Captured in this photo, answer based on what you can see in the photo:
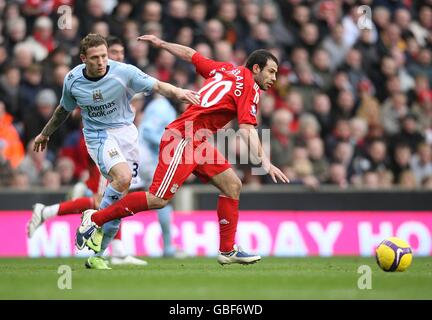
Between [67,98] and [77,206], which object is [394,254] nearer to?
[67,98]

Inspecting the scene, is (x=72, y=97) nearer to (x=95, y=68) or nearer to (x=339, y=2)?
(x=95, y=68)

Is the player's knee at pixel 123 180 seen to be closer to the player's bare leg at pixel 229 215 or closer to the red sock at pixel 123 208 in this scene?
the red sock at pixel 123 208

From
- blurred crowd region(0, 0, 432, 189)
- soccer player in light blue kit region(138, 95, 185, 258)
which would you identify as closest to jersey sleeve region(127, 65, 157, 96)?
soccer player in light blue kit region(138, 95, 185, 258)

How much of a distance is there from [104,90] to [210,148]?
1228 millimetres

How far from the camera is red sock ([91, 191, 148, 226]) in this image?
10289 mm

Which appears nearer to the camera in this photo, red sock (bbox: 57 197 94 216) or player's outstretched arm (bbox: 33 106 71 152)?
player's outstretched arm (bbox: 33 106 71 152)

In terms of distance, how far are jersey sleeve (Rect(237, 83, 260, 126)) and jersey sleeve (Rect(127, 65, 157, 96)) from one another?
90cm

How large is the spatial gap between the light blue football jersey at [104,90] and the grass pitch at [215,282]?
5.32ft

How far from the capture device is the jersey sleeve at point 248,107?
33.8 ft

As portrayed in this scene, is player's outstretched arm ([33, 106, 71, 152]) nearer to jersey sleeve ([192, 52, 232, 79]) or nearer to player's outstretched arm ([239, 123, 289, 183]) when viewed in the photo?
jersey sleeve ([192, 52, 232, 79])

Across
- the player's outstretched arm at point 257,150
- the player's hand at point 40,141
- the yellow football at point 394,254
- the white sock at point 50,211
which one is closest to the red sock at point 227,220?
the player's outstretched arm at point 257,150

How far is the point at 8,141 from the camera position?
15750 millimetres
